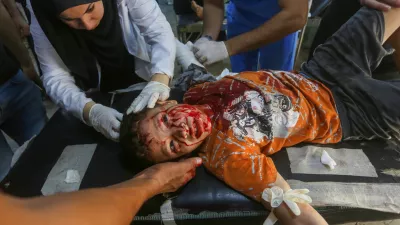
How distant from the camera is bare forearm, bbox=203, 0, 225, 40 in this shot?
2072mm

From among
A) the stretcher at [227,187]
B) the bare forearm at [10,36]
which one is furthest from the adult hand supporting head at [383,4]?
the bare forearm at [10,36]

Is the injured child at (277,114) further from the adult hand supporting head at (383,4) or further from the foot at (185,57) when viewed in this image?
the foot at (185,57)

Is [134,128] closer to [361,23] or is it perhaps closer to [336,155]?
[336,155]

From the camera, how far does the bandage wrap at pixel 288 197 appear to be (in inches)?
45.9

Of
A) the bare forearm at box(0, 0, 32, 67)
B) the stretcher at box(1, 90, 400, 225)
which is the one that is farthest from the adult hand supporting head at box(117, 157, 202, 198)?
the bare forearm at box(0, 0, 32, 67)

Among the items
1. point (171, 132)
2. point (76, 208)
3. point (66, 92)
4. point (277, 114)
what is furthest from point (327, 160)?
point (66, 92)

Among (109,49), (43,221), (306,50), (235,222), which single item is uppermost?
(43,221)

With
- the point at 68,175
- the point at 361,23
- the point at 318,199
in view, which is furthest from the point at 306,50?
the point at 68,175

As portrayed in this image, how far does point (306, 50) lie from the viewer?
3.52 metres

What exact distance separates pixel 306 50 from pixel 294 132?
2.35 meters

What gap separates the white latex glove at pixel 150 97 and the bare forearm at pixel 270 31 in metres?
0.53

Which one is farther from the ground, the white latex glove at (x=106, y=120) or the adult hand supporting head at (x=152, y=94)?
the adult hand supporting head at (x=152, y=94)

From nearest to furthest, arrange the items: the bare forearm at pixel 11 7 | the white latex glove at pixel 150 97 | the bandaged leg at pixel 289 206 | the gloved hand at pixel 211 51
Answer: the bandaged leg at pixel 289 206 < the white latex glove at pixel 150 97 < the gloved hand at pixel 211 51 < the bare forearm at pixel 11 7

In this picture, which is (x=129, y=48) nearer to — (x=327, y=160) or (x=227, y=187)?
(x=227, y=187)
